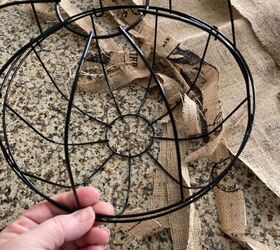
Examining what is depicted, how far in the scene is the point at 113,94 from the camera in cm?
41

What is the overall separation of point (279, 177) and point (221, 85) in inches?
4.3

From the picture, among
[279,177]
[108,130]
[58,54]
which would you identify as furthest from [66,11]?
[279,177]

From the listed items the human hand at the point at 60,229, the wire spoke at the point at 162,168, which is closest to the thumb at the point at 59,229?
the human hand at the point at 60,229

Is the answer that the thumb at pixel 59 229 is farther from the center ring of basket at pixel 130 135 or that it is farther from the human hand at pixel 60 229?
the center ring of basket at pixel 130 135

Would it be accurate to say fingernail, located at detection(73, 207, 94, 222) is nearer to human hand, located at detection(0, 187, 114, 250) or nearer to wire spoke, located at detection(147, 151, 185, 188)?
human hand, located at detection(0, 187, 114, 250)

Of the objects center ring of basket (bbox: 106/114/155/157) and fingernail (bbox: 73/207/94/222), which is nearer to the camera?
fingernail (bbox: 73/207/94/222)

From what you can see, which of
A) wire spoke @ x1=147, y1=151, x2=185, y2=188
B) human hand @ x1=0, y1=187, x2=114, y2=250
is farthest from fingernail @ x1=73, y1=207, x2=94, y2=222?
wire spoke @ x1=147, y1=151, x2=185, y2=188

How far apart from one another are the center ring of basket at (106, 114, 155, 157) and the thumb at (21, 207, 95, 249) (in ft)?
0.37

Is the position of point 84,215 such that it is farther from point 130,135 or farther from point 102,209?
point 130,135

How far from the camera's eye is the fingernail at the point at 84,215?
26cm

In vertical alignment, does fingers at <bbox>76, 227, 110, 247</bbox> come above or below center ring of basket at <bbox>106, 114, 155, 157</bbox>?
below

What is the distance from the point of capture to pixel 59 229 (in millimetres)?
251

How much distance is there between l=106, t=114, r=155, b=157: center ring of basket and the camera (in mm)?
371

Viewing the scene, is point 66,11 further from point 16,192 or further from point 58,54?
point 16,192
